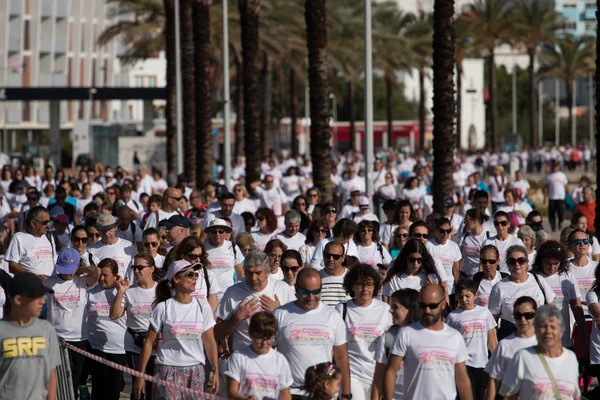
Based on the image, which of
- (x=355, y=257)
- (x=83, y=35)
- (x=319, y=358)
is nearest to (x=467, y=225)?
(x=355, y=257)

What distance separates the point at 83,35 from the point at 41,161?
3818 centimetres

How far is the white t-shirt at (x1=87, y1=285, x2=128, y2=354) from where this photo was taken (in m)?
10.3

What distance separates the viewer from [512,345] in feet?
26.0

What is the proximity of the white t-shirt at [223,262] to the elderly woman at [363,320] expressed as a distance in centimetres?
331

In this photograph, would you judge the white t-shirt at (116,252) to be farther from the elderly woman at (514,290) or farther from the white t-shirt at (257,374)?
the white t-shirt at (257,374)

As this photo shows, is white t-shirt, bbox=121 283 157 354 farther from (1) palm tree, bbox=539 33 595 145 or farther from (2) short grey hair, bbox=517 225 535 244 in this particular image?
(1) palm tree, bbox=539 33 595 145

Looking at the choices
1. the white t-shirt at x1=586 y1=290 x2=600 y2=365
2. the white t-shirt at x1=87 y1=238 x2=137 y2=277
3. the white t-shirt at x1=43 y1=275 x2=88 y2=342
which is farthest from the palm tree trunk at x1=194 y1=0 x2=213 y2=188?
the white t-shirt at x1=586 y1=290 x2=600 y2=365

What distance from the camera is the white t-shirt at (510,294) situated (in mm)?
9852

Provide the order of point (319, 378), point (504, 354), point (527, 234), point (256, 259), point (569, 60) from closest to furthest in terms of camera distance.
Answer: point (319, 378) → point (504, 354) → point (256, 259) → point (527, 234) → point (569, 60)

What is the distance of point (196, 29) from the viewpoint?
3162cm

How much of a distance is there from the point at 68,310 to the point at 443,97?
11.5 metres

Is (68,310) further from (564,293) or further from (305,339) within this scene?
(564,293)

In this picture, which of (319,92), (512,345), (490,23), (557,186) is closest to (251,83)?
(319,92)

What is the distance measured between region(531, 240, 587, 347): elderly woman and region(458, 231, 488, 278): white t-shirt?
2.81m
